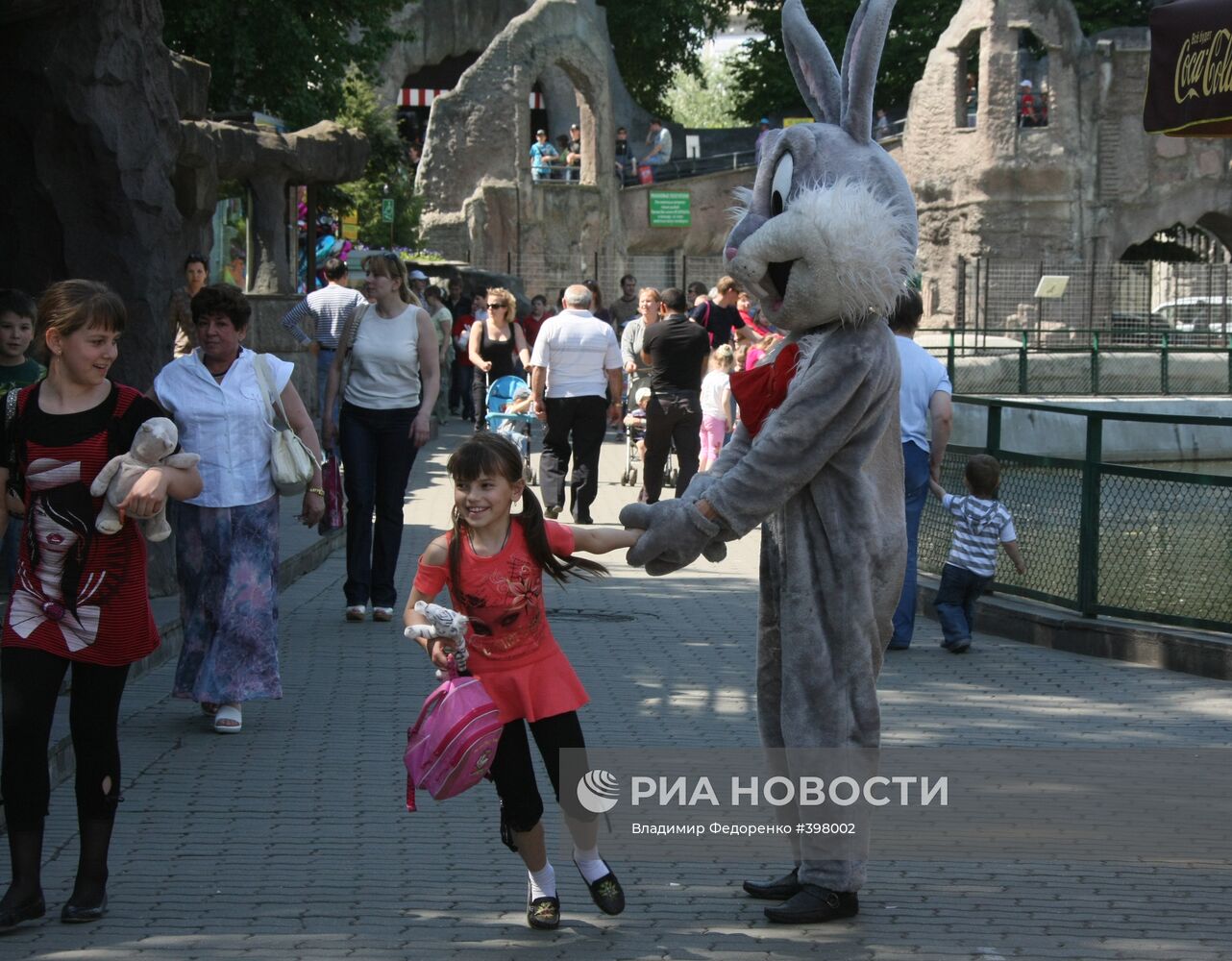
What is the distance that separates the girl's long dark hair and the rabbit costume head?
845 mm

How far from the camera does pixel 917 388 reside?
9031 millimetres

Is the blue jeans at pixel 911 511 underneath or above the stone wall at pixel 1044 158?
underneath

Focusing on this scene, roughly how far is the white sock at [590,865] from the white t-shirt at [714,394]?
1038 centimetres

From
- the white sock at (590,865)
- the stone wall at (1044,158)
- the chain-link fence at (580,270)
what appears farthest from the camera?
the chain-link fence at (580,270)

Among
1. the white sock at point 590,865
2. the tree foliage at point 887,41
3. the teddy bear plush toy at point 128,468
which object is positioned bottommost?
the white sock at point 590,865

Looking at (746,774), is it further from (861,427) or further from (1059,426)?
(1059,426)

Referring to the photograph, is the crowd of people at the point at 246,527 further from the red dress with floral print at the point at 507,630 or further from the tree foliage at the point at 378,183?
the tree foliage at the point at 378,183

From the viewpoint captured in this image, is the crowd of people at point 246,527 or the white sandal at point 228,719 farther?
the white sandal at point 228,719

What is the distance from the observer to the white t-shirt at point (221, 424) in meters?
7.03

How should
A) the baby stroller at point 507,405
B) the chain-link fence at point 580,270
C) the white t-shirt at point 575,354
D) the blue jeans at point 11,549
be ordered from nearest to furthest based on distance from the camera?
the blue jeans at point 11,549 → the white t-shirt at point 575,354 → the baby stroller at point 507,405 → the chain-link fence at point 580,270

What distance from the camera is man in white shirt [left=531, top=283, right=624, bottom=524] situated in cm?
1373

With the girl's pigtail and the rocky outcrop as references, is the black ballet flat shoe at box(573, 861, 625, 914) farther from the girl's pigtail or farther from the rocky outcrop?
the rocky outcrop

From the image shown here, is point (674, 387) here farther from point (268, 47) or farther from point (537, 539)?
point (268, 47)

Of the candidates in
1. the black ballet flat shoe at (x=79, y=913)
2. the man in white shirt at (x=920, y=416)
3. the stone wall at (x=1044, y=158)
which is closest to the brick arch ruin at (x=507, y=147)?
the stone wall at (x=1044, y=158)
